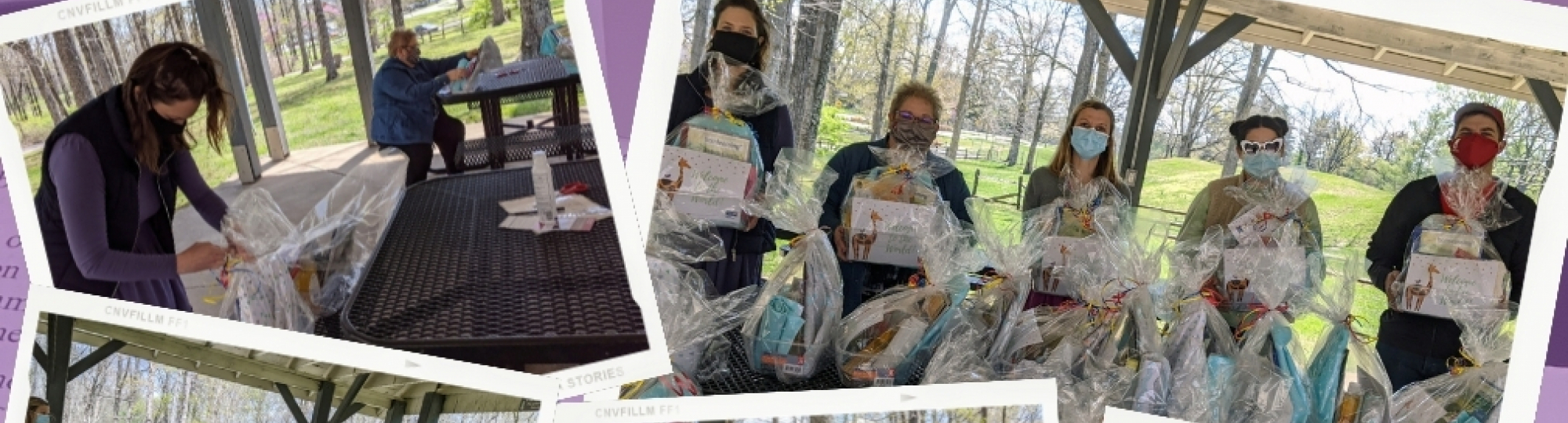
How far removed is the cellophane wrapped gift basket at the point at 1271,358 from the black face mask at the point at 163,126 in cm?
133

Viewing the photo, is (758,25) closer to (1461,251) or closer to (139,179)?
(139,179)

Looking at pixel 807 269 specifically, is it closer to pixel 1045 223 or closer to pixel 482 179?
pixel 1045 223

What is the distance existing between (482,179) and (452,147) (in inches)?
2.0

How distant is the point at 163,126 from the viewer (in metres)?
1.35

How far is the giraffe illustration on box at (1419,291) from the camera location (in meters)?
1.46

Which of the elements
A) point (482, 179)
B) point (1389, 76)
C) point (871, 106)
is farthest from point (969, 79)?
point (482, 179)

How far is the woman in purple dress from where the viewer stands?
134 cm

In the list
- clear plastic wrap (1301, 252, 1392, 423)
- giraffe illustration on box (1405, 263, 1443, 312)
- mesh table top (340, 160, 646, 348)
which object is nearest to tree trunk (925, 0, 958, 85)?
mesh table top (340, 160, 646, 348)

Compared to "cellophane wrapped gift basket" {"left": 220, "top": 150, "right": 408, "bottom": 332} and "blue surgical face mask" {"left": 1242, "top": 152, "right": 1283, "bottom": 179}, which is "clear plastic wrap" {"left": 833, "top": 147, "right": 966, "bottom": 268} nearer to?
"blue surgical face mask" {"left": 1242, "top": 152, "right": 1283, "bottom": 179}

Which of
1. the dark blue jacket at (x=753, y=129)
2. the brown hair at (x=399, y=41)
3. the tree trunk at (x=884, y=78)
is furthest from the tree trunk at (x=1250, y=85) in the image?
the brown hair at (x=399, y=41)

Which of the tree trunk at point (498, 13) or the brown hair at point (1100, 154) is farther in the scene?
the brown hair at point (1100, 154)

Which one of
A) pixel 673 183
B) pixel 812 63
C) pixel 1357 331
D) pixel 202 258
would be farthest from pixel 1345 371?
pixel 202 258

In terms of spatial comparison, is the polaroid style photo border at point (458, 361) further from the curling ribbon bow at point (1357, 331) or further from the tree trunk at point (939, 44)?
the curling ribbon bow at point (1357, 331)

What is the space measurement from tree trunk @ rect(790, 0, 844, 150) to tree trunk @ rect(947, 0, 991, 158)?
176 mm
